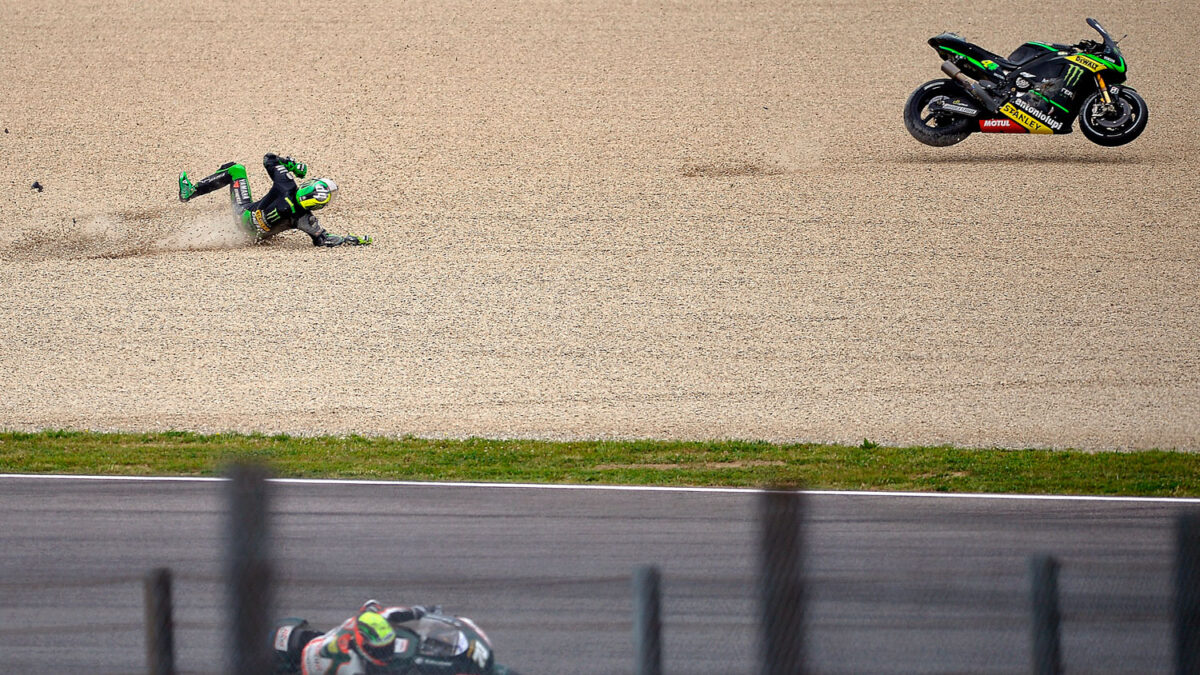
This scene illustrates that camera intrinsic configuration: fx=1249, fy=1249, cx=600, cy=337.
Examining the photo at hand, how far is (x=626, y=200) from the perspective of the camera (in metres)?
22.0

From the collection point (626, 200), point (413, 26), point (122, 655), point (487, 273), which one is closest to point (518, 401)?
point (487, 273)

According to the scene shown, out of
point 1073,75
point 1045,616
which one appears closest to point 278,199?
point 1073,75

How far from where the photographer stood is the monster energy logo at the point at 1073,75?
2056 centimetres

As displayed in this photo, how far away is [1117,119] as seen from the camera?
2131cm

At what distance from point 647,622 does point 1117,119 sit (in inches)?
795

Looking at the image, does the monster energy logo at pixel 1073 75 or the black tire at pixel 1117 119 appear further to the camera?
the black tire at pixel 1117 119

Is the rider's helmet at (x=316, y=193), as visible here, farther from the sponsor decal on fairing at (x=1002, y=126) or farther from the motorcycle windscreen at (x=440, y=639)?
the motorcycle windscreen at (x=440, y=639)

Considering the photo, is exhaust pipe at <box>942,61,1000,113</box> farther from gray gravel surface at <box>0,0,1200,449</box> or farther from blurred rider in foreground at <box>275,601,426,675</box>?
blurred rider in foreground at <box>275,601,426,675</box>

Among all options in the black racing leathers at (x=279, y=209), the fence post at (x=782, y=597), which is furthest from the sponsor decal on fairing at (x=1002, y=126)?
the fence post at (x=782, y=597)

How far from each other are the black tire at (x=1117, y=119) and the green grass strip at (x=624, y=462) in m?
10.9

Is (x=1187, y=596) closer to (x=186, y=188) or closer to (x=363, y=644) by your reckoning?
(x=363, y=644)

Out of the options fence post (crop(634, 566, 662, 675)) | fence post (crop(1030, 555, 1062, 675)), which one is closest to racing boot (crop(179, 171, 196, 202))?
fence post (crop(634, 566, 662, 675))

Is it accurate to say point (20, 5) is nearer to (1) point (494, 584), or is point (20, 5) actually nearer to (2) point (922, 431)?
(2) point (922, 431)

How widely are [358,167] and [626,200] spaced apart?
5633 millimetres
